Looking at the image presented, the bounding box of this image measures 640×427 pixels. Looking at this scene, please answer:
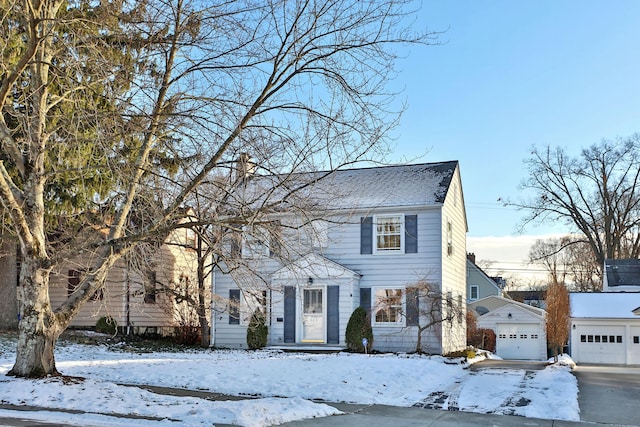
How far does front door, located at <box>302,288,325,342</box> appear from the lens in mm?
23328

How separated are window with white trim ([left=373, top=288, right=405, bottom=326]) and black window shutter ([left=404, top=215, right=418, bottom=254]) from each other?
141cm

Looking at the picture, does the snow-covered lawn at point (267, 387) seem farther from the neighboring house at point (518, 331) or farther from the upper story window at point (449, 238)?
the neighboring house at point (518, 331)

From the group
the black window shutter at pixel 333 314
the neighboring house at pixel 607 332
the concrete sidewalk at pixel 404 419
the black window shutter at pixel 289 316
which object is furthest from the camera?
the neighboring house at pixel 607 332

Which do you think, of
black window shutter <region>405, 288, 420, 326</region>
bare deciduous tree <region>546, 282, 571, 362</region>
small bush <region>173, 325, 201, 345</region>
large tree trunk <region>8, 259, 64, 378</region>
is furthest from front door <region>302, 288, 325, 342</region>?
large tree trunk <region>8, 259, 64, 378</region>

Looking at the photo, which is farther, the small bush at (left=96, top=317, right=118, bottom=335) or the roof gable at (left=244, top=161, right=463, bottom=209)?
the small bush at (left=96, top=317, right=118, bottom=335)

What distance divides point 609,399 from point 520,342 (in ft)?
78.5

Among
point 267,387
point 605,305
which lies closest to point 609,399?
point 267,387

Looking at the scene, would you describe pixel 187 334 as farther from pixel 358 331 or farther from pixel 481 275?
pixel 481 275

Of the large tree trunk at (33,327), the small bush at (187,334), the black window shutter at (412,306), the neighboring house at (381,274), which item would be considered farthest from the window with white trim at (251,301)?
the black window shutter at (412,306)

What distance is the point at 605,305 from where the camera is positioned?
30.5 meters

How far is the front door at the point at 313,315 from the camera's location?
23328 millimetres

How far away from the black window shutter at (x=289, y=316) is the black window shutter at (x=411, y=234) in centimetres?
425

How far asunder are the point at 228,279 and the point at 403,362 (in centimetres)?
961

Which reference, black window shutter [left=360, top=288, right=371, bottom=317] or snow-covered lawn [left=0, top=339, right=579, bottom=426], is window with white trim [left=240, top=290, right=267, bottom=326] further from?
black window shutter [left=360, top=288, right=371, bottom=317]
